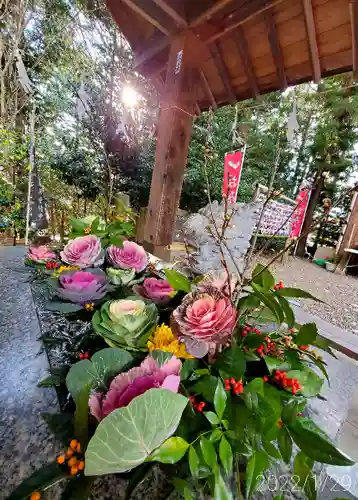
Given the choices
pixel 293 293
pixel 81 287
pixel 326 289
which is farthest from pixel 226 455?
pixel 326 289

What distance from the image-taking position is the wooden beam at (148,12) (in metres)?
1.77

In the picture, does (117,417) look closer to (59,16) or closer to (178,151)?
(178,151)

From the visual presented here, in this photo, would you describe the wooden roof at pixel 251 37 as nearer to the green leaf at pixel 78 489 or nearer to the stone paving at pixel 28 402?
the stone paving at pixel 28 402

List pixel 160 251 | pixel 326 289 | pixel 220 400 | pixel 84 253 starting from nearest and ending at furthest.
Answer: pixel 220 400 → pixel 84 253 → pixel 160 251 → pixel 326 289

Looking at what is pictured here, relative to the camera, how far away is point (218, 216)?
1.16m

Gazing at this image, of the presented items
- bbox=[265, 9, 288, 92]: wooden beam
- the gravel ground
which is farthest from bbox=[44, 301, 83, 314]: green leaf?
the gravel ground

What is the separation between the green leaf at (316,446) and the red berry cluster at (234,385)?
0.30 feet

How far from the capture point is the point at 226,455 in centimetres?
37

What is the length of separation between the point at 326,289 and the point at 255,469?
5.85 metres

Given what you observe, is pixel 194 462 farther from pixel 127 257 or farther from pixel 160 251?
pixel 160 251

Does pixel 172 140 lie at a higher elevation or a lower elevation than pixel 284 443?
higher

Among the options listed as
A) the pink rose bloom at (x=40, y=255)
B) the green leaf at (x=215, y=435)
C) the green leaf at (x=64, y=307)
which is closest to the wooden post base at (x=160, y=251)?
the pink rose bloom at (x=40, y=255)

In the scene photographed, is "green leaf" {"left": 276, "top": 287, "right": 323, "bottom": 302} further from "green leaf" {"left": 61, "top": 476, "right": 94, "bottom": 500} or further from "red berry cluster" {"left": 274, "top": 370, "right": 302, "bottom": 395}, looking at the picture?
"green leaf" {"left": 61, "top": 476, "right": 94, "bottom": 500}

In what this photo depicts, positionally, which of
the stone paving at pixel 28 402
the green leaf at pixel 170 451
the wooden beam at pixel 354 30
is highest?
the wooden beam at pixel 354 30
